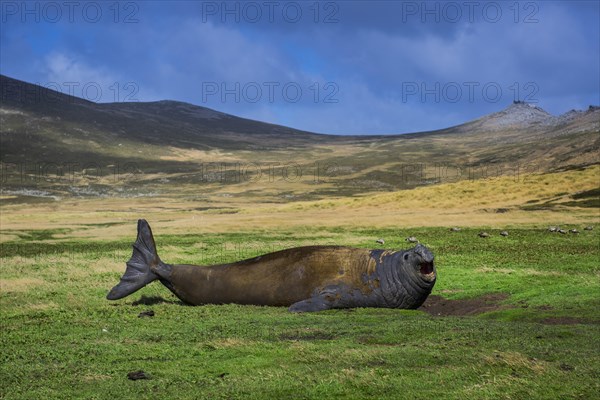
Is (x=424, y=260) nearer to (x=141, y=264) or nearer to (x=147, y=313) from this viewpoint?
(x=147, y=313)

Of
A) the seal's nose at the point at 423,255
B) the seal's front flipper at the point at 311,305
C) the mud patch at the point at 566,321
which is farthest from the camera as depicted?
the seal's nose at the point at 423,255

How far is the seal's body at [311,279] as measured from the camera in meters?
22.1

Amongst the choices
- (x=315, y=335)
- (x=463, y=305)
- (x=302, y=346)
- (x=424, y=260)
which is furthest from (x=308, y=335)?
(x=463, y=305)

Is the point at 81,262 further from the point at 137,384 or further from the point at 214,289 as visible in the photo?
the point at 137,384

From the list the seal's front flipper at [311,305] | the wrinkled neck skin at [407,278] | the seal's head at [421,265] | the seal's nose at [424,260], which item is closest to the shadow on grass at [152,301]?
the seal's front flipper at [311,305]

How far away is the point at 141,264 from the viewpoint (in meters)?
24.6

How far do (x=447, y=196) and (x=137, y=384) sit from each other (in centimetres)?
6863

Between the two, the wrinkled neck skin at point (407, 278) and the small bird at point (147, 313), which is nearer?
the small bird at point (147, 313)

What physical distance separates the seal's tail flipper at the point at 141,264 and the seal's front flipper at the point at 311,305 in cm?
563

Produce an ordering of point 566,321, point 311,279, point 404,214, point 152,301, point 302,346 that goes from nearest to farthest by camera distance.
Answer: point 302,346
point 566,321
point 311,279
point 152,301
point 404,214

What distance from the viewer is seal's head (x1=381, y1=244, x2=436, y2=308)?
72.0ft

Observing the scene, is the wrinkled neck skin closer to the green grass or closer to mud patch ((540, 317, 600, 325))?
the green grass

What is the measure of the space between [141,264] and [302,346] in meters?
10.9

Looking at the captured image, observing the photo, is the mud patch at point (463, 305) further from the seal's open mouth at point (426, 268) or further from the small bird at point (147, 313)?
the small bird at point (147, 313)
